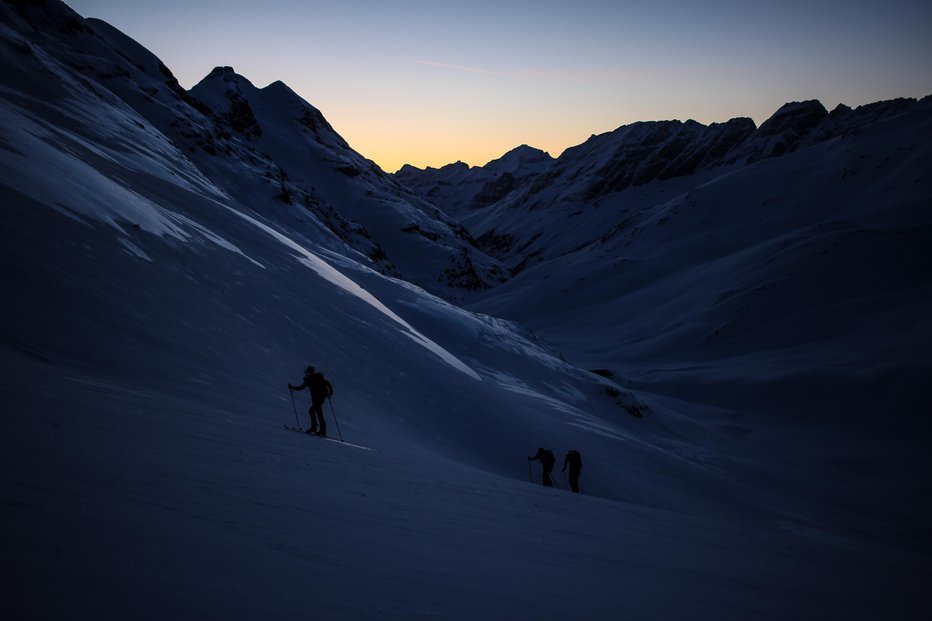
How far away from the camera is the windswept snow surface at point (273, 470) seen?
176 inches

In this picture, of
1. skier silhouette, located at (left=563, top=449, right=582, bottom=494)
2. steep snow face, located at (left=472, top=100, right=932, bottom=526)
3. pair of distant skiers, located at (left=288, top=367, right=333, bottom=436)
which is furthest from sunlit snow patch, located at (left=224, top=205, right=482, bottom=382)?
steep snow face, located at (left=472, top=100, right=932, bottom=526)

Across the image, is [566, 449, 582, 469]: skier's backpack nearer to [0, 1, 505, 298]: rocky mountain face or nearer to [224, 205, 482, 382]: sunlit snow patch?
[224, 205, 482, 382]: sunlit snow patch

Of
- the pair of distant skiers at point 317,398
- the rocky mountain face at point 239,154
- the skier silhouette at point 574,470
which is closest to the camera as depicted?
the pair of distant skiers at point 317,398

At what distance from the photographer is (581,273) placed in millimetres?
123812

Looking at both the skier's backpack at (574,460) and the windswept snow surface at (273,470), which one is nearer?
the windswept snow surface at (273,470)

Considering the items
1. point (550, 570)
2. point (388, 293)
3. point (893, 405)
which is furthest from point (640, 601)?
point (893, 405)

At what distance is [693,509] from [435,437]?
1237cm

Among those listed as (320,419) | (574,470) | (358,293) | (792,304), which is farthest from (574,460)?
(792,304)

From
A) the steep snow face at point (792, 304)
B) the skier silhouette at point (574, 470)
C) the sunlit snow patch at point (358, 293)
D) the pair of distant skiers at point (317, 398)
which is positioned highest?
the steep snow face at point (792, 304)

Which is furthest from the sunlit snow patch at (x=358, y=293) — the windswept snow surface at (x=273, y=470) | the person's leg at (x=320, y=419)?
the person's leg at (x=320, y=419)

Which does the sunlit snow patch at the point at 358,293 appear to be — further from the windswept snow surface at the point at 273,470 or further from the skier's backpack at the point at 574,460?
the skier's backpack at the point at 574,460

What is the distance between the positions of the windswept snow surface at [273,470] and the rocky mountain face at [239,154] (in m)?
20.1

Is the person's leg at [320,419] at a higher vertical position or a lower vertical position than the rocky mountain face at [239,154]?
lower

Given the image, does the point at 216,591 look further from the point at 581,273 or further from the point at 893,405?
the point at 581,273
